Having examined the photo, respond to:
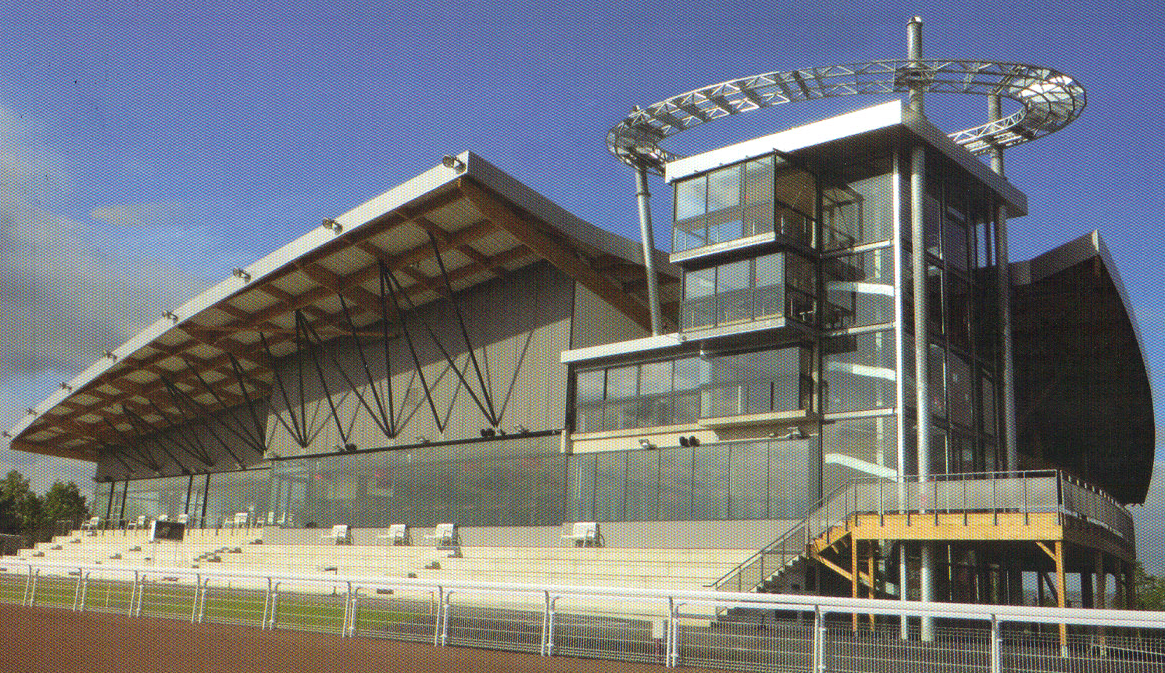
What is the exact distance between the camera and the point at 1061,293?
3153 cm

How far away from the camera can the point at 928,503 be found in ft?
76.4

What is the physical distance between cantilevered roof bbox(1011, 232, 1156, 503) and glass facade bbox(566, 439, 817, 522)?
339 inches

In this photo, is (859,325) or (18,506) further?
(18,506)

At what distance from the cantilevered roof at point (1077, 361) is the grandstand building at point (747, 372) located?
3.8 inches

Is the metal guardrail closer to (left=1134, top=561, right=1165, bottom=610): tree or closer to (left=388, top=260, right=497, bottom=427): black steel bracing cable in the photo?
(left=388, top=260, right=497, bottom=427): black steel bracing cable

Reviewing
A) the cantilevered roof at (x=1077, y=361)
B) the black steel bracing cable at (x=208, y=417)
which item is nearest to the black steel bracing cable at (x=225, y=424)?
the black steel bracing cable at (x=208, y=417)

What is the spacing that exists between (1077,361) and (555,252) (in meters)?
16.6

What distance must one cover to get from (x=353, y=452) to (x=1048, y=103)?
28.3 metres

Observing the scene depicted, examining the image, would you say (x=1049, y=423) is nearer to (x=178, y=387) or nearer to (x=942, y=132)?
(x=942, y=132)

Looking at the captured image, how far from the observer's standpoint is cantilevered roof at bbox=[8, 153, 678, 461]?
32875mm

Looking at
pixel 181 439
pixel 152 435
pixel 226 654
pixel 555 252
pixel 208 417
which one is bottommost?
pixel 226 654

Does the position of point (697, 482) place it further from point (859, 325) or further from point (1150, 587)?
point (1150, 587)

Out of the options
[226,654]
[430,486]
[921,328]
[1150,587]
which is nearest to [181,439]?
[430,486]

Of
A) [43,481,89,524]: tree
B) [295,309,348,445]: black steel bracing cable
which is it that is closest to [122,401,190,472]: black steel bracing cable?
[295,309,348,445]: black steel bracing cable
